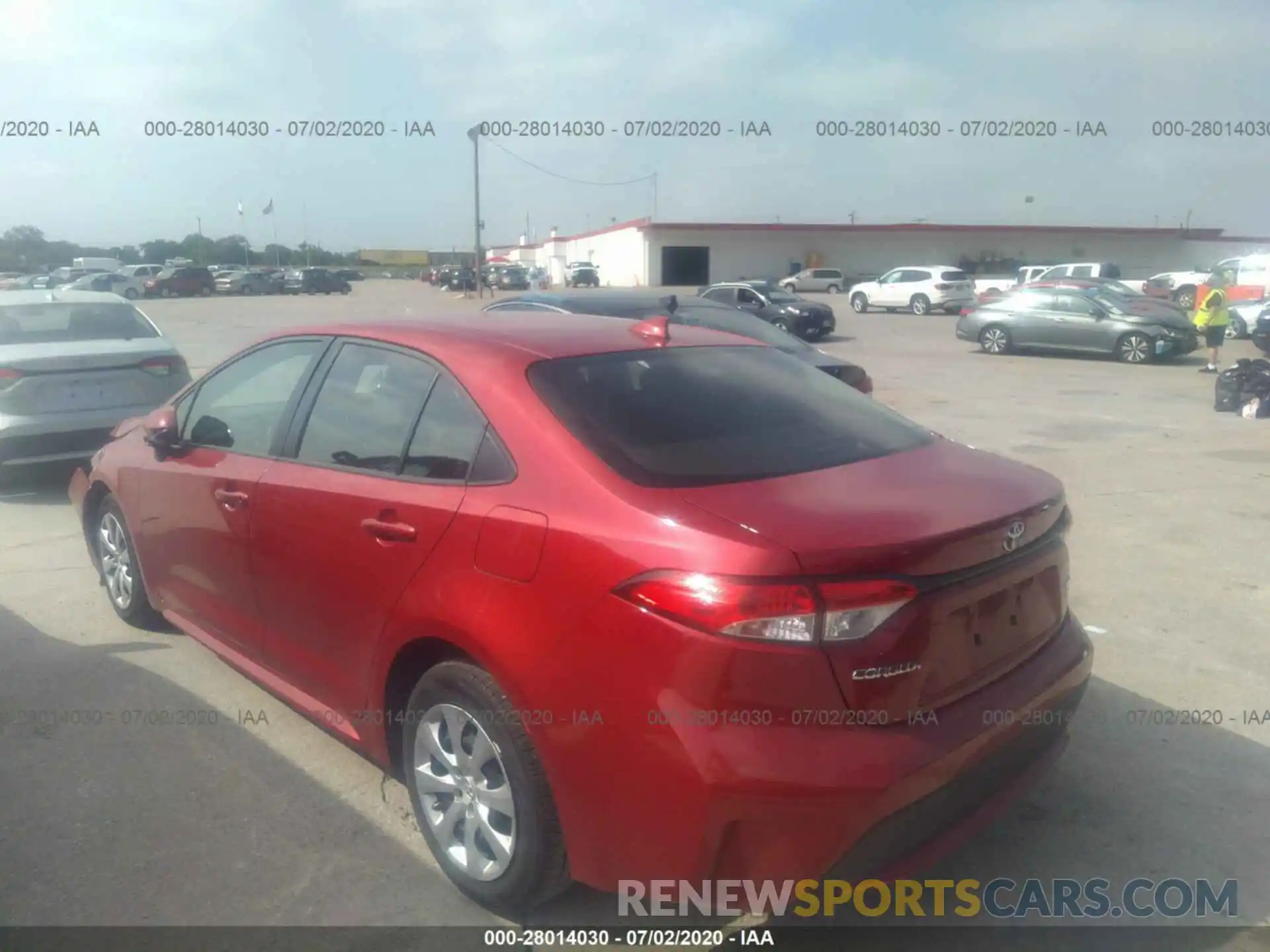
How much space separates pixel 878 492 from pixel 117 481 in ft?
12.2

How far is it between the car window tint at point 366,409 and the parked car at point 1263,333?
1780 cm

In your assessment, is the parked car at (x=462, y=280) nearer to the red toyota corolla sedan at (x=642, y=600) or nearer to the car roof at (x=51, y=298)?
the car roof at (x=51, y=298)

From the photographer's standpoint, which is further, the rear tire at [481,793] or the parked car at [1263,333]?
the parked car at [1263,333]

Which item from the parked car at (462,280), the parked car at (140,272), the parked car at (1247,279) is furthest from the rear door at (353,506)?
the parked car at (140,272)

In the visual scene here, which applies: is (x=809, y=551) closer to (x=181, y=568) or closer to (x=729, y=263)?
(x=181, y=568)

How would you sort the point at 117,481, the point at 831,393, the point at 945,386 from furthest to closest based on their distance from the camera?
1. the point at 945,386
2. the point at 117,481
3. the point at 831,393

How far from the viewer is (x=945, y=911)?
10.00ft

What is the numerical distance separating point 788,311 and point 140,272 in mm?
37571

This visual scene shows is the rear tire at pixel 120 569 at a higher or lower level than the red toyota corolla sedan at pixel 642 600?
lower

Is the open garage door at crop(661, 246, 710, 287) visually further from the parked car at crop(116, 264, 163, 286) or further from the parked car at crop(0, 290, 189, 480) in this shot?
the parked car at crop(0, 290, 189, 480)

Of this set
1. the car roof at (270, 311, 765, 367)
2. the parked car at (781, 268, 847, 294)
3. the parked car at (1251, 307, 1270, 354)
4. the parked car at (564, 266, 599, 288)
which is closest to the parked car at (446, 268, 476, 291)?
the parked car at (564, 266, 599, 288)

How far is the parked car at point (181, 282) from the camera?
4838cm

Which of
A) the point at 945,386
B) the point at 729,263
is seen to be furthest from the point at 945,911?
the point at 729,263

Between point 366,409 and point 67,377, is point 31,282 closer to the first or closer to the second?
point 67,377
